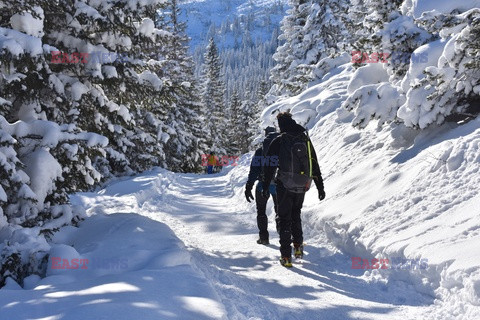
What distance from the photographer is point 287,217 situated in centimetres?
616

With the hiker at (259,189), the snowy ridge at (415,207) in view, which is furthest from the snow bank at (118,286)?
the snowy ridge at (415,207)

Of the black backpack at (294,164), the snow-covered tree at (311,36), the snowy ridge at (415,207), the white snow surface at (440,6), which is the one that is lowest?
the snowy ridge at (415,207)

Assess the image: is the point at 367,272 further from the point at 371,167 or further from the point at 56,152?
the point at 56,152

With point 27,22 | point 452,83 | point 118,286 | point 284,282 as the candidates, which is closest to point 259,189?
point 284,282

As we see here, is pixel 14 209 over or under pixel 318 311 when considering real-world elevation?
over

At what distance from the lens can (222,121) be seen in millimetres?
44719

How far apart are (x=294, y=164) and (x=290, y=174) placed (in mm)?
173

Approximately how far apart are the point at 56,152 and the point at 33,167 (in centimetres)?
55

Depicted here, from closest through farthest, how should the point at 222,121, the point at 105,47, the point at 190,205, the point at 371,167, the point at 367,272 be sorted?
the point at 367,272, the point at 105,47, the point at 371,167, the point at 190,205, the point at 222,121

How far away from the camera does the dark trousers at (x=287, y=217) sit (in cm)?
608

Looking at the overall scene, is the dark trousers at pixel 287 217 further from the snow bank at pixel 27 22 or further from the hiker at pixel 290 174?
the snow bank at pixel 27 22

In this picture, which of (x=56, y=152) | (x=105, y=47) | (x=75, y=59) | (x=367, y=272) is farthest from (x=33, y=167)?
(x=367, y=272)

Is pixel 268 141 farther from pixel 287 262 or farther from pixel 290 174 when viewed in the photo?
pixel 287 262

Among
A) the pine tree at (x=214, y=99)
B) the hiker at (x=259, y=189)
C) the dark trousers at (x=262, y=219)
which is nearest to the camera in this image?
the hiker at (x=259, y=189)
